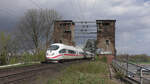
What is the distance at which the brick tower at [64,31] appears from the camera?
53.0 m

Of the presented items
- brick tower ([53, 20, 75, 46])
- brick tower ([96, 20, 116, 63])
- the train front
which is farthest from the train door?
brick tower ([53, 20, 75, 46])

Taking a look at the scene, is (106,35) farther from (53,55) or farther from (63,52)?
(53,55)

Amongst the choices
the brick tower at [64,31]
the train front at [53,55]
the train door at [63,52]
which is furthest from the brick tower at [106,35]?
the train front at [53,55]

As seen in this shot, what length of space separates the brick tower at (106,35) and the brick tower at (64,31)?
292 inches

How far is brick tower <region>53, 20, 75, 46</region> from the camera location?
5300 cm

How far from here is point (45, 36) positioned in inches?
2061

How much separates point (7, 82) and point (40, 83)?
5.24 feet

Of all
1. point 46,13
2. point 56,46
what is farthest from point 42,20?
point 56,46

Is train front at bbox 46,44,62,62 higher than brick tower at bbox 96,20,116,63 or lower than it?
lower

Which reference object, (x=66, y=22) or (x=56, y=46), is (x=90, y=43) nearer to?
(x=66, y=22)

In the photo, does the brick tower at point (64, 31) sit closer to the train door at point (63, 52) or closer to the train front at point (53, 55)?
the train door at point (63, 52)

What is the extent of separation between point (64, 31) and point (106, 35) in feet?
38.3

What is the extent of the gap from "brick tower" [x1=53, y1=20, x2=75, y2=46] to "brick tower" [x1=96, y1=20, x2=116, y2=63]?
292 inches

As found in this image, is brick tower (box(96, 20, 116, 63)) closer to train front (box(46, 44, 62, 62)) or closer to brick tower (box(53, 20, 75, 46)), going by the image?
brick tower (box(53, 20, 75, 46))
